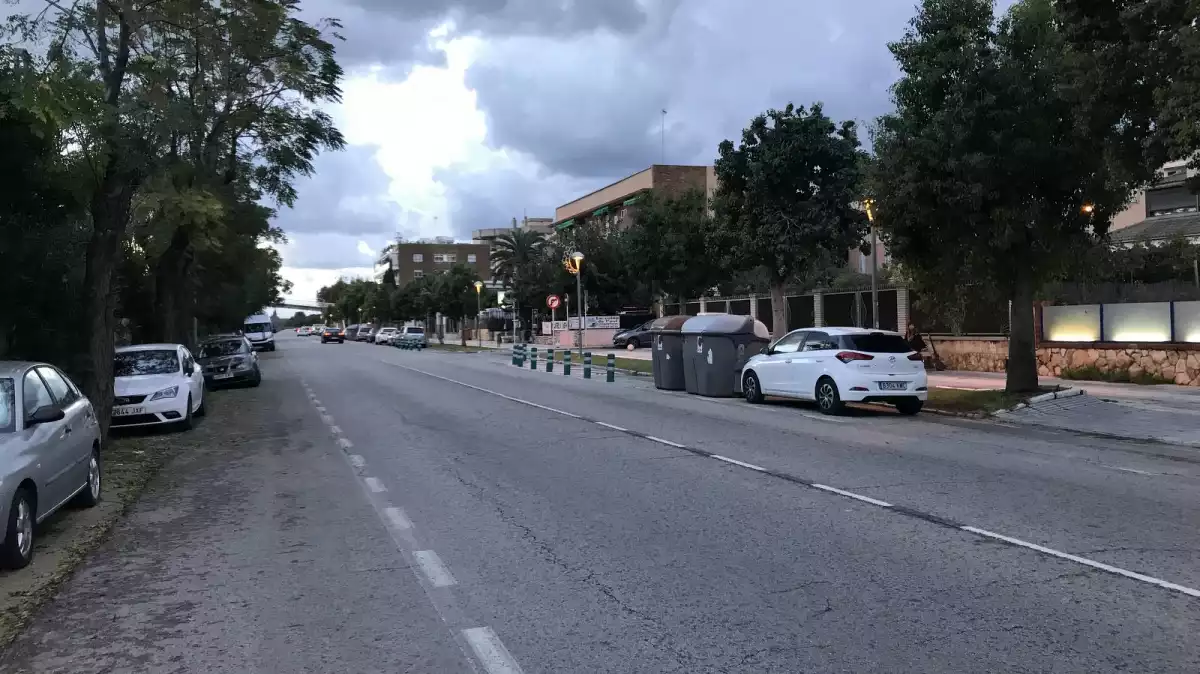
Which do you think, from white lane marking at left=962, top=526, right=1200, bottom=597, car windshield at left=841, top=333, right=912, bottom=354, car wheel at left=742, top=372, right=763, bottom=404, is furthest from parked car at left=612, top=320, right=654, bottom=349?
white lane marking at left=962, top=526, right=1200, bottom=597

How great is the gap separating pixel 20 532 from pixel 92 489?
246cm

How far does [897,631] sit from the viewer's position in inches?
197

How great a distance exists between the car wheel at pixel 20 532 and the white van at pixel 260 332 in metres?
56.4

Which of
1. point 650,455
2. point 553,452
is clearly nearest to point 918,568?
point 650,455

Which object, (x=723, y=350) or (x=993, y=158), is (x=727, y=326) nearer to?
(x=723, y=350)

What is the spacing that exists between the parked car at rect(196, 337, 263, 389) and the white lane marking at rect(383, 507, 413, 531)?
18.1 meters

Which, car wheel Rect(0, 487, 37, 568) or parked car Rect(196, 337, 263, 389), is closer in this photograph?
car wheel Rect(0, 487, 37, 568)

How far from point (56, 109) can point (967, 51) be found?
1357 centimetres

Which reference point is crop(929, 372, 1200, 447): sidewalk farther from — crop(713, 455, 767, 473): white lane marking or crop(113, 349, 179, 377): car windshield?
crop(113, 349, 179, 377): car windshield

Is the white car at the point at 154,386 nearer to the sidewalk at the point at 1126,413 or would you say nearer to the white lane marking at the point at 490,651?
the white lane marking at the point at 490,651

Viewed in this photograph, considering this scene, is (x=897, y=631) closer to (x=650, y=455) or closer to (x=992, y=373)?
(x=650, y=455)

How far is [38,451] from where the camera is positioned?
23.3ft

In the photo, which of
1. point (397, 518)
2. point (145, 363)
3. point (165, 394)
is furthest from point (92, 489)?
point (145, 363)

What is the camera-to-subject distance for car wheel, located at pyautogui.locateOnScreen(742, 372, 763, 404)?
18.8 m
